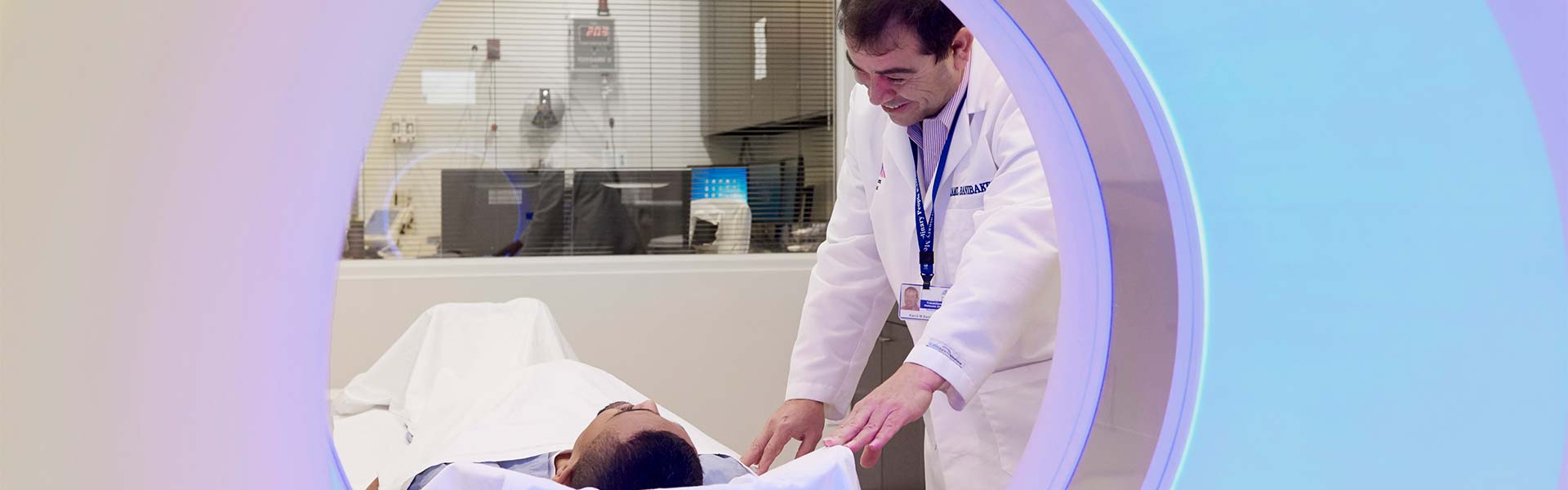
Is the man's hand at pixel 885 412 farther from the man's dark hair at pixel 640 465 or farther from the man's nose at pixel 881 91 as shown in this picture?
the man's nose at pixel 881 91

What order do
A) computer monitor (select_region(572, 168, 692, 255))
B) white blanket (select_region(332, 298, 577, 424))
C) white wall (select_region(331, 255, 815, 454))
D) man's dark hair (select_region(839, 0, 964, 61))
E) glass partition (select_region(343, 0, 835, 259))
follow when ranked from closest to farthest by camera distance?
1. man's dark hair (select_region(839, 0, 964, 61))
2. white blanket (select_region(332, 298, 577, 424))
3. white wall (select_region(331, 255, 815, 454))
4. glass partition (select_region(343, 0, 835, 259))
5. computer monitor (select_region(572, 168, 692, 255))

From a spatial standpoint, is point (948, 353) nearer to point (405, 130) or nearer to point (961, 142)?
point (961, 142)

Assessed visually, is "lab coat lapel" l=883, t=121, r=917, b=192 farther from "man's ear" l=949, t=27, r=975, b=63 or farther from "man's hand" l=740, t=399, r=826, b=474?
"man's hand" l=740, t=399, r=826, b=474

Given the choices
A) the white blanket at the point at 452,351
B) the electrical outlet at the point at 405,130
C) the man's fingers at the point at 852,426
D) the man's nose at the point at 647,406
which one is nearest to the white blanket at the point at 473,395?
the white blanket at the point at 452,351

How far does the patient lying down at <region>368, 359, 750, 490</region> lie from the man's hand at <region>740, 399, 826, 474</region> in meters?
0.11

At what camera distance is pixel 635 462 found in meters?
1.74

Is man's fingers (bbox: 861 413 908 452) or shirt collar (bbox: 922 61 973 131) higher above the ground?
shirt collar (bbox: 922 61 973 131)

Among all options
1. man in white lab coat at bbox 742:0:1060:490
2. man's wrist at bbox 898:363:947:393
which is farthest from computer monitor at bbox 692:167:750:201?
man's wrist at bbox 898:363:947:393

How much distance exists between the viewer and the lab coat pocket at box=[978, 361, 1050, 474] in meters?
1.74

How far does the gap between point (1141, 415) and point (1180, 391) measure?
3.1 inches

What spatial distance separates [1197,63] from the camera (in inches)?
26.6

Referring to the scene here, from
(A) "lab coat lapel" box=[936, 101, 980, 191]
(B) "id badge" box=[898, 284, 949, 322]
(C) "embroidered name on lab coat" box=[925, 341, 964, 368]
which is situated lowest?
(C) "embroidered name on lab coat" box=[925, 341, 964, 368]

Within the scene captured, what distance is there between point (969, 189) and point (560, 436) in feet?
3.57

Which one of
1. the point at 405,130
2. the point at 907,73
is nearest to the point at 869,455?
the point at 907,73
